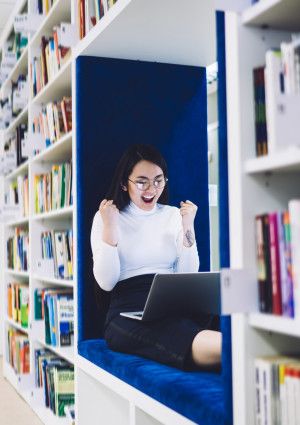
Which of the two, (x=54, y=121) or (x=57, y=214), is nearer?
(x=57, y=214)

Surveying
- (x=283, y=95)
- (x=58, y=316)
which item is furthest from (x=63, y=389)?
(x=283, y=95)

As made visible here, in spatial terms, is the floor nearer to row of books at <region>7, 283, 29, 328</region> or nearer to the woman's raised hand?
row of books at <region>7, 283, 29, 328</region>

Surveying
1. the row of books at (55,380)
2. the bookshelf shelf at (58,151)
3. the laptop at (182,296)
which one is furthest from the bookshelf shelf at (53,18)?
the row of books at (55,380)

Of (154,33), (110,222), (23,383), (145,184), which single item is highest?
(154,33)

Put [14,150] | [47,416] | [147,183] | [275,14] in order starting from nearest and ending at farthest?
[275,14], [147,183], [47,416], [14,150]

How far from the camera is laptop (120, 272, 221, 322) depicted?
77.8 inches

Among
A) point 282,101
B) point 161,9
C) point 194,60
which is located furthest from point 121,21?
point 282,101

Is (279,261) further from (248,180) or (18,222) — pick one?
(18,222)

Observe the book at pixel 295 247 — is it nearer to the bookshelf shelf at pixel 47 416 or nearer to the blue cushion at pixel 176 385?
the blue cushion at pixel 176 385

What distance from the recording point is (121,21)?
7.38 feet

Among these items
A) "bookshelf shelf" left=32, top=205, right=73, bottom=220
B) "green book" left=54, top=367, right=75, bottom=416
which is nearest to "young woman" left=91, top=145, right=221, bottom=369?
"bookshelf shelf" left=32, top=205, right=73, bottom=220

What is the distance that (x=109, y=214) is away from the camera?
7.90 feet

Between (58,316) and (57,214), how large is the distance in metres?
0.51

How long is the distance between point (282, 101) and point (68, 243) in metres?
2.03
